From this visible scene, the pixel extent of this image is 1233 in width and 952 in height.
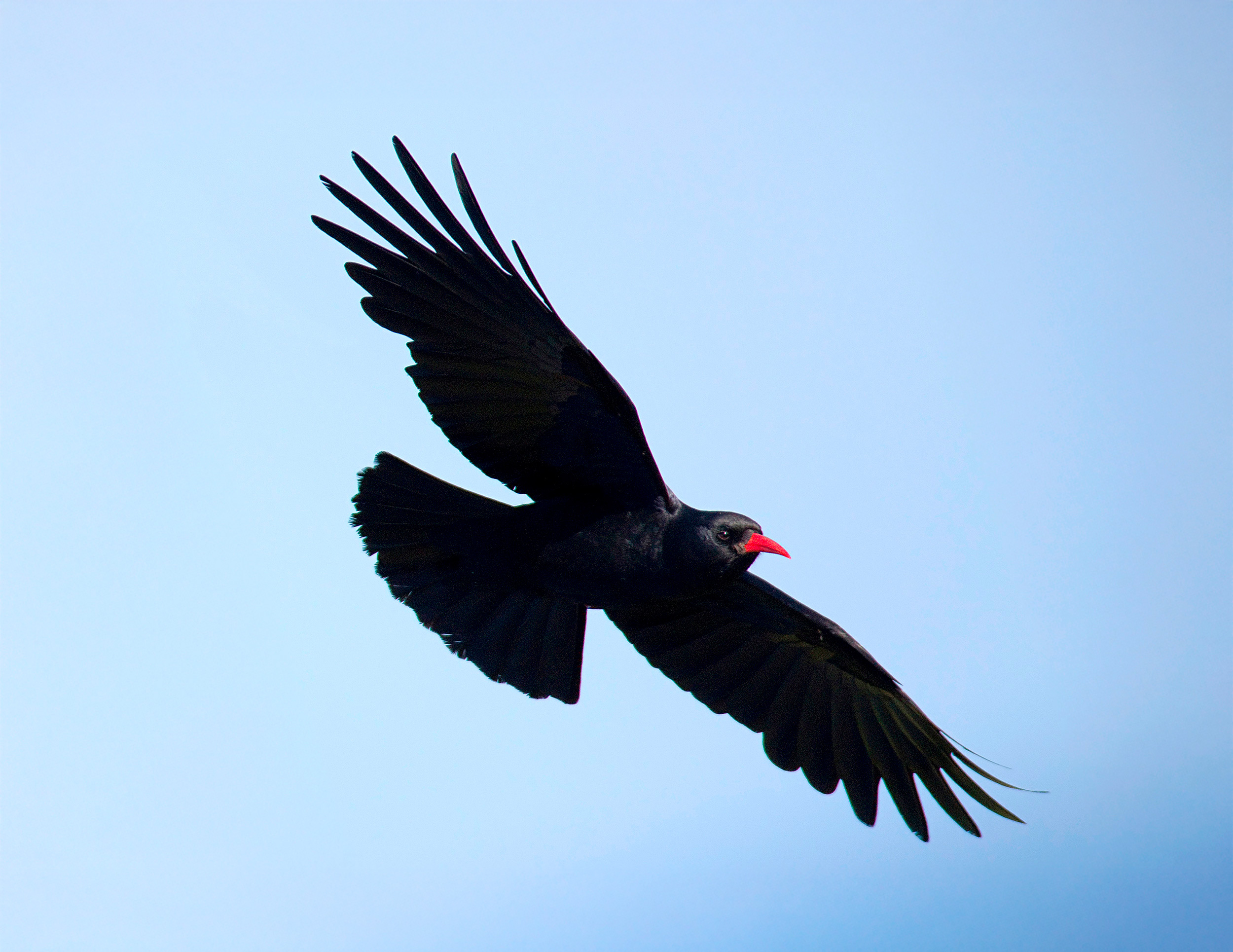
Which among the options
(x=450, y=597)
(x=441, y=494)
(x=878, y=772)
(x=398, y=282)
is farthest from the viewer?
(x=878, y=772)

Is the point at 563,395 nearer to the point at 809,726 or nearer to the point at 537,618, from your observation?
the point at 537,618

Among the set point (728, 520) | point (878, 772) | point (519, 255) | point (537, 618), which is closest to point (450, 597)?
point (537, 618)

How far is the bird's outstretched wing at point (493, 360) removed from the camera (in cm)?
554

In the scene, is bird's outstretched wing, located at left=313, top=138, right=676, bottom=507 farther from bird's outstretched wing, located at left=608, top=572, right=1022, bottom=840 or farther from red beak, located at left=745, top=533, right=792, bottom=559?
bird's outstretched wing, located at left=608, top=572, right=1022, bottom=840

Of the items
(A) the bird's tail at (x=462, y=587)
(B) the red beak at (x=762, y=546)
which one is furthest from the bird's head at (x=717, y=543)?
(A) the bird's tail at (x=462, y=587)

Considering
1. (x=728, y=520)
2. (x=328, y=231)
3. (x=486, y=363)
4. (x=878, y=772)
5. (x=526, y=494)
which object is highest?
(x=328, y=231)

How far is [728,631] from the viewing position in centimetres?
764

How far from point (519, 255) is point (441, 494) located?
1.54 metres

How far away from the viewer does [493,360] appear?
584 centimetres

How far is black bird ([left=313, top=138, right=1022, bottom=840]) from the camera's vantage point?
5680mm

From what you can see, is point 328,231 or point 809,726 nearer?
point 328,231

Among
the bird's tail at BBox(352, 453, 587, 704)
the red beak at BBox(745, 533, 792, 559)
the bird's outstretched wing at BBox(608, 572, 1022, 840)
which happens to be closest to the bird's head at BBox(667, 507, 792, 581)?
the red beak at BBox(745, 533, 792, 559)

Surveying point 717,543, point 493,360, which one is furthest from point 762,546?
point 493,360

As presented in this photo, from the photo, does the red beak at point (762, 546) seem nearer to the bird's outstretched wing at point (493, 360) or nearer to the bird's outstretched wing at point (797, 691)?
the bird's outstretched wing at point (493, 360)
